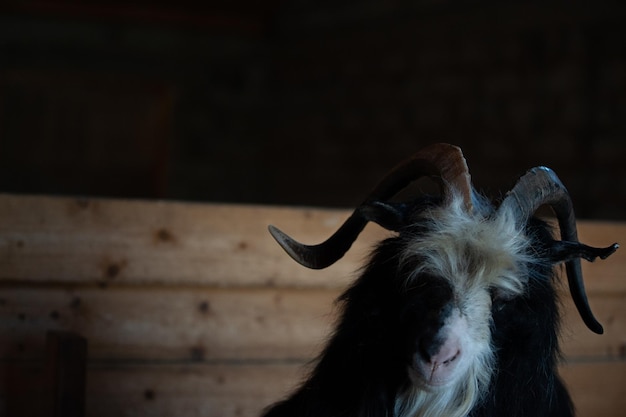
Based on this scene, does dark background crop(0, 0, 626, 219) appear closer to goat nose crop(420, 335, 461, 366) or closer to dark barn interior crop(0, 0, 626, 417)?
dark barn interior crop(0, 0, 626, 417)

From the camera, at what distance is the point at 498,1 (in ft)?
26.2

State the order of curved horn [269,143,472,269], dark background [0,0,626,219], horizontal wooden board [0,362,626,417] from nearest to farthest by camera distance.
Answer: curved horn [269,143,472,269] → horizontal wooden board [0,362,626,417] → dark background [0,0,626,219]

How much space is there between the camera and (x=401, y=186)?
252cm

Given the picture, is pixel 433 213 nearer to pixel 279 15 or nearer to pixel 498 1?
pixel 498 1

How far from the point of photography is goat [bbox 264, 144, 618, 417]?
2150 millimetres

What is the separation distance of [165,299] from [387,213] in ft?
3.97

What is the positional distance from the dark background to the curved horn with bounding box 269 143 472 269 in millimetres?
4948

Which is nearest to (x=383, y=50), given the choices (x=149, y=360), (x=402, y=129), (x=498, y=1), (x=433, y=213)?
(x=402, y=129)

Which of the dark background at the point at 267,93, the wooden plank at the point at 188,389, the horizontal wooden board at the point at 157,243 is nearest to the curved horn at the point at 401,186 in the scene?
the horizontal wooden board at the point at 157,243

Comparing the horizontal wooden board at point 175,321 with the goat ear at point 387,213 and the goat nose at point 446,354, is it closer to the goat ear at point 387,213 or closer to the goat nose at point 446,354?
the goat ear at point 387,213

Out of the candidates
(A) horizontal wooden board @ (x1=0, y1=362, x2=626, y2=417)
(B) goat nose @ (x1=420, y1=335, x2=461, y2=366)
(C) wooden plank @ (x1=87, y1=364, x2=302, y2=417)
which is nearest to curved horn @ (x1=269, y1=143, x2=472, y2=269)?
(B) goat nose @ (x1=420, y1=335, x2=461, y2=366)

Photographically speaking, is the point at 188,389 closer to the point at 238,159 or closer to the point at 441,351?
the point at 441,351

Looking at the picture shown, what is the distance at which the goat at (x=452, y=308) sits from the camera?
2150 mm

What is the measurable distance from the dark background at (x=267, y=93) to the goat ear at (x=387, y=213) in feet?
16.6
